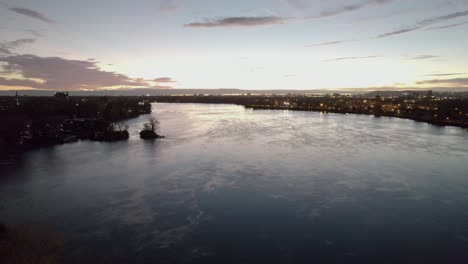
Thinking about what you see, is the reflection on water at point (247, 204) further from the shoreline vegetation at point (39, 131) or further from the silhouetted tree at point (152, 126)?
the silhouetted tree at point (152, 126)

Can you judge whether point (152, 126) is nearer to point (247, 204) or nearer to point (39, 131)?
point (39, 131)

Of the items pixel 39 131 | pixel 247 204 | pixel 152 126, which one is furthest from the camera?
pixel 152 126

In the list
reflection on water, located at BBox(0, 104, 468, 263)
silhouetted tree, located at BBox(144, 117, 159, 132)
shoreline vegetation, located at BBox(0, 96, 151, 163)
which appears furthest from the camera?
silhouetted tree, located at BBox(144, 117, 159, 132)

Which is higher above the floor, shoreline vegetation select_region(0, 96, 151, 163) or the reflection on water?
shoreline vegetation select_region(0, 96, 151, 163)

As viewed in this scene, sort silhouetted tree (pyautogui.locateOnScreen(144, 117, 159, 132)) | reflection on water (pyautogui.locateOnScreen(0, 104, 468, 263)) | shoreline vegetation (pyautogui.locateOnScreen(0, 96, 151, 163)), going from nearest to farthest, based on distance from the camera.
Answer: reflection on water (pyautogui.locateOnScreen(0, 104, 468, 263)) → shoreline vegetation (pyautogui.locateOnScreen(0, 96, 151, 163)) → silhouetted tree (pyautogui.locateOnScreen(144, 117, 159, 132))

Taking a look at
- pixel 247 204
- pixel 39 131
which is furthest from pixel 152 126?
pixel 247 204

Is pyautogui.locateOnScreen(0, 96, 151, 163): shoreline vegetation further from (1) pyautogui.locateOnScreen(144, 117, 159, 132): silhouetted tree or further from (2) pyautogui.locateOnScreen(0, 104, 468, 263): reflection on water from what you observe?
(2) pyautogui.locateOnScreen(0, 104, 468, 263): reflection on water

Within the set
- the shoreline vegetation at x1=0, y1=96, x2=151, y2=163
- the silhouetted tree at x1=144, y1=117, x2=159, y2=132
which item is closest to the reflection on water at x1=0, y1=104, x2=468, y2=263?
the shoreline vegetation at x1=0, y1=96, x2=151, y2=163

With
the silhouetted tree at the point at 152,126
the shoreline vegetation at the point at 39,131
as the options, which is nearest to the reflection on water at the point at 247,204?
the shoreline vegetation at the point at 39,131

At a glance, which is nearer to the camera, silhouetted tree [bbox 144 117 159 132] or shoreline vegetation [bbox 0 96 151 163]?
shoreline vegetation [bbox 0 96 151 163]
